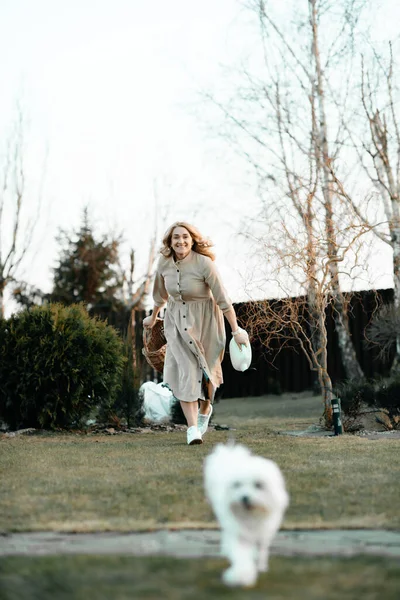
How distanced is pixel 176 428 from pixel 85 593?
8.19 m

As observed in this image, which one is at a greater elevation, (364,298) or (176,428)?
(364,298)

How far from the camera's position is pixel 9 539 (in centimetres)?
398

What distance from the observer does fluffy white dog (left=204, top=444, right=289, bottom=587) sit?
2.92m

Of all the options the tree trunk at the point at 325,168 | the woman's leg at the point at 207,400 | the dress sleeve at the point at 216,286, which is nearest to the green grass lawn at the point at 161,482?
the woman's leg at the point at 207,400

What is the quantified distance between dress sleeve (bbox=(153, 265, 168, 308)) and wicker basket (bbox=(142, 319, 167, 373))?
61 cm

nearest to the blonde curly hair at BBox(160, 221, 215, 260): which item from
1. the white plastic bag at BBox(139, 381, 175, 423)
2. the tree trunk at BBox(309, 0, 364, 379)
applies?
the white plastic bag at BBox(139, 381, 175, 423)

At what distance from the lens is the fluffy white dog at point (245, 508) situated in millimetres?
2924

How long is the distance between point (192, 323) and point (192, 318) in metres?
0.05

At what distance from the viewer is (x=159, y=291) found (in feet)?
28.5

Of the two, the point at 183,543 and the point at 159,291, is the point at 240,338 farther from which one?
the point at 183,543

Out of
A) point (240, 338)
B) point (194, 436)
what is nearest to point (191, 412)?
point (194, 436)

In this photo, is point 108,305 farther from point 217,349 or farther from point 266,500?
point 266,500

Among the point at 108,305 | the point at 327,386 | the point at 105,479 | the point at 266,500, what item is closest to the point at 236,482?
the point at 266,500

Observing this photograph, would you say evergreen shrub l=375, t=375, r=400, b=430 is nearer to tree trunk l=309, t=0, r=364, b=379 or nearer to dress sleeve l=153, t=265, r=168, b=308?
dress sleeve l=153, t=265, r=168, b=308
